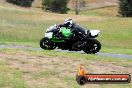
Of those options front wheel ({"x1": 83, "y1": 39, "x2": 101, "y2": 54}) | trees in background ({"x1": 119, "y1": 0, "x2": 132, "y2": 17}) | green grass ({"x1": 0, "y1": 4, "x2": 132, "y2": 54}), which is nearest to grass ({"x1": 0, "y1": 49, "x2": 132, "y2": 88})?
front wheel ({"x1": 83, "y1": 39, "x2": 101, "y2": 54})

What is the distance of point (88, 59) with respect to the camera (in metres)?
19.0

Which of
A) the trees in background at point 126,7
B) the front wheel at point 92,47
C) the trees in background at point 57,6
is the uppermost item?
the front wheel at point 92,47

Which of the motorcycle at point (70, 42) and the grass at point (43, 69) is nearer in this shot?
the grass at point (43, 69)

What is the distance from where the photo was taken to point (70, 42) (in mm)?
23125

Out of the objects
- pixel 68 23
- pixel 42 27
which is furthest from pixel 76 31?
pixel 42 27

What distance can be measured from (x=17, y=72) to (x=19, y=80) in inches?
39.9

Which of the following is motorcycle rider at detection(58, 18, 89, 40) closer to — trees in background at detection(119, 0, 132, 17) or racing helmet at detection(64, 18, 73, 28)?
racing helmet at detection(64, 18, 73, 28)

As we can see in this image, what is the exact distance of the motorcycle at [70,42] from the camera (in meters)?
23.0

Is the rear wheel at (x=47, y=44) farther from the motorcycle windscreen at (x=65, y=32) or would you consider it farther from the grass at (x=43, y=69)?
the grass at (x=43, y=69)

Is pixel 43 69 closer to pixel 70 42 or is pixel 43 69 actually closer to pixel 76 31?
pixel 76 31

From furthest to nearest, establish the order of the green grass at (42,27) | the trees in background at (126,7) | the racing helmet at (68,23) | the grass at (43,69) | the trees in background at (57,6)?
the trees in background at (57,6) → the trees in background at (126,7) → the green grass at (42,27) → the racing helmet at (68,23) → the grass at (43,69)

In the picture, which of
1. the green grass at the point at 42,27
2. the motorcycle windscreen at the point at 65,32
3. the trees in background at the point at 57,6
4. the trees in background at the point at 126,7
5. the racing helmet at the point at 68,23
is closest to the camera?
the racing helmet at the point at 68,23

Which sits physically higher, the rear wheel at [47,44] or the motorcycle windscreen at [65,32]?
the motorcycle windscreen at [65,32]

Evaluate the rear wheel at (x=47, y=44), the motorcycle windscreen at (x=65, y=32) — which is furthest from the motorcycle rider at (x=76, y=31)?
the rear wheel at (x=47, y=44)
